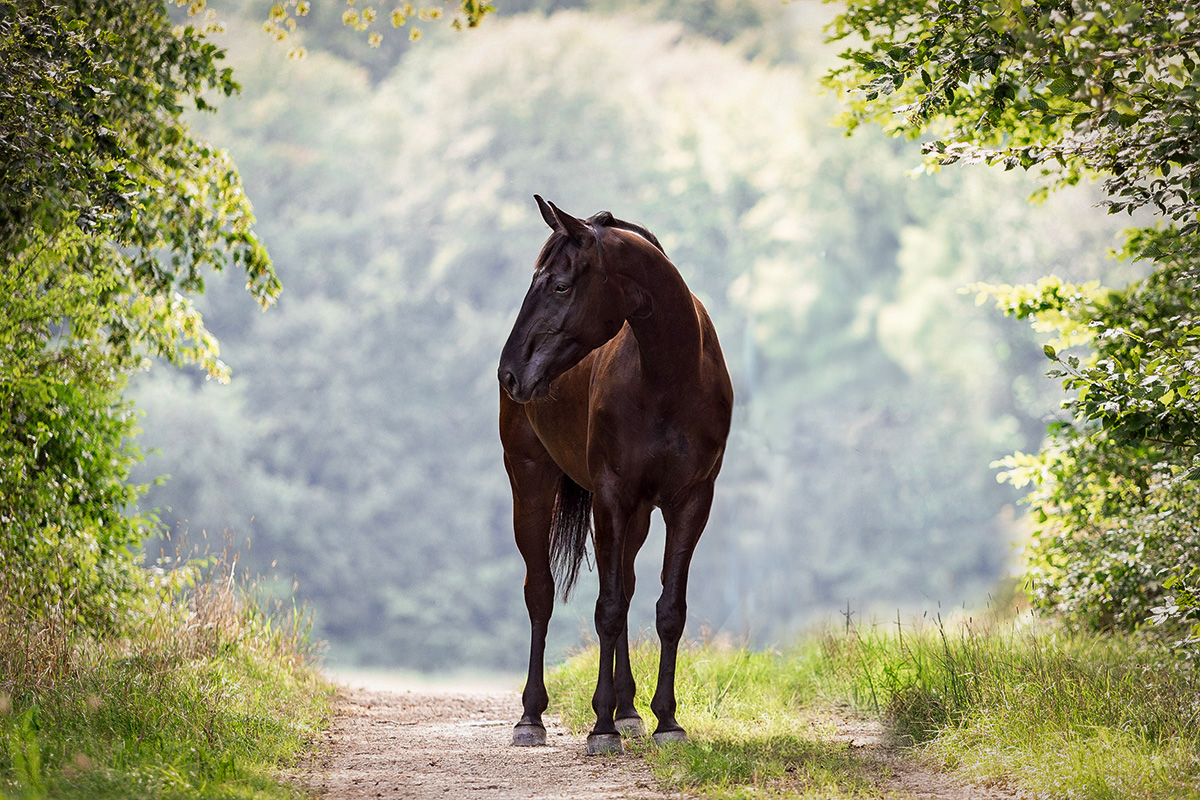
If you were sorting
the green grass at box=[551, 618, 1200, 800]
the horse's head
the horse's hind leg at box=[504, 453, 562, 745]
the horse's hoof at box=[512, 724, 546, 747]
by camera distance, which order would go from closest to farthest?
the green grass at box=[551, 618, 1200, 800] → the horse's head → the horse's hoof at box=[512, 724, 546, 747] → the horse's hind leg at box=[504, 453, 562, 745]

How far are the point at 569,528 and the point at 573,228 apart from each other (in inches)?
92.6

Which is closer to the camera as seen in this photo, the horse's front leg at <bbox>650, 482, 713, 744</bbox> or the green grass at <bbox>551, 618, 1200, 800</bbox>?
the green grass at <bbox>551, 618, 1200, 800</bbox>

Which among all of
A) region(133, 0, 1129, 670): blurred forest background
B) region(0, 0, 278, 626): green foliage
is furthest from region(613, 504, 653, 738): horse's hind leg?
region(133, 0, 1129, 670): blurred forest background

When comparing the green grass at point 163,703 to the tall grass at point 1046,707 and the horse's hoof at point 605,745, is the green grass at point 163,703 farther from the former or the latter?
the tall grass at point 1046,707

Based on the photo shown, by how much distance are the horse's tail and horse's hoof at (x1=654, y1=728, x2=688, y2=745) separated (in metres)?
1.71

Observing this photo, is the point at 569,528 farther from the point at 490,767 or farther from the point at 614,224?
the point at 614,224

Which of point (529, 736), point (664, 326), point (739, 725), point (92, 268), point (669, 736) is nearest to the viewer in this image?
point (669, 736)

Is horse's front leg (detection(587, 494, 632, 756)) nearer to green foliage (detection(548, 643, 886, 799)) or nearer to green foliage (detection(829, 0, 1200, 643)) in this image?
green foliage (detection(548, 643, 886, 799))

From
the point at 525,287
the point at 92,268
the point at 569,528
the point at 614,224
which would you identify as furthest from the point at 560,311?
the point at 525,287

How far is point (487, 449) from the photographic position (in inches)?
1163

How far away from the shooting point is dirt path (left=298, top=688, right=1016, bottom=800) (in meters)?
3.86

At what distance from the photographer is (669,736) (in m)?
4.67

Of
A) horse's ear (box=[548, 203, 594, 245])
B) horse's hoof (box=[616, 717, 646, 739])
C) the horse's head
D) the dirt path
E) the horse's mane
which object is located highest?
the horse's mane

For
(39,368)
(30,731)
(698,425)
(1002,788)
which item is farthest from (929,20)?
(39,368)
